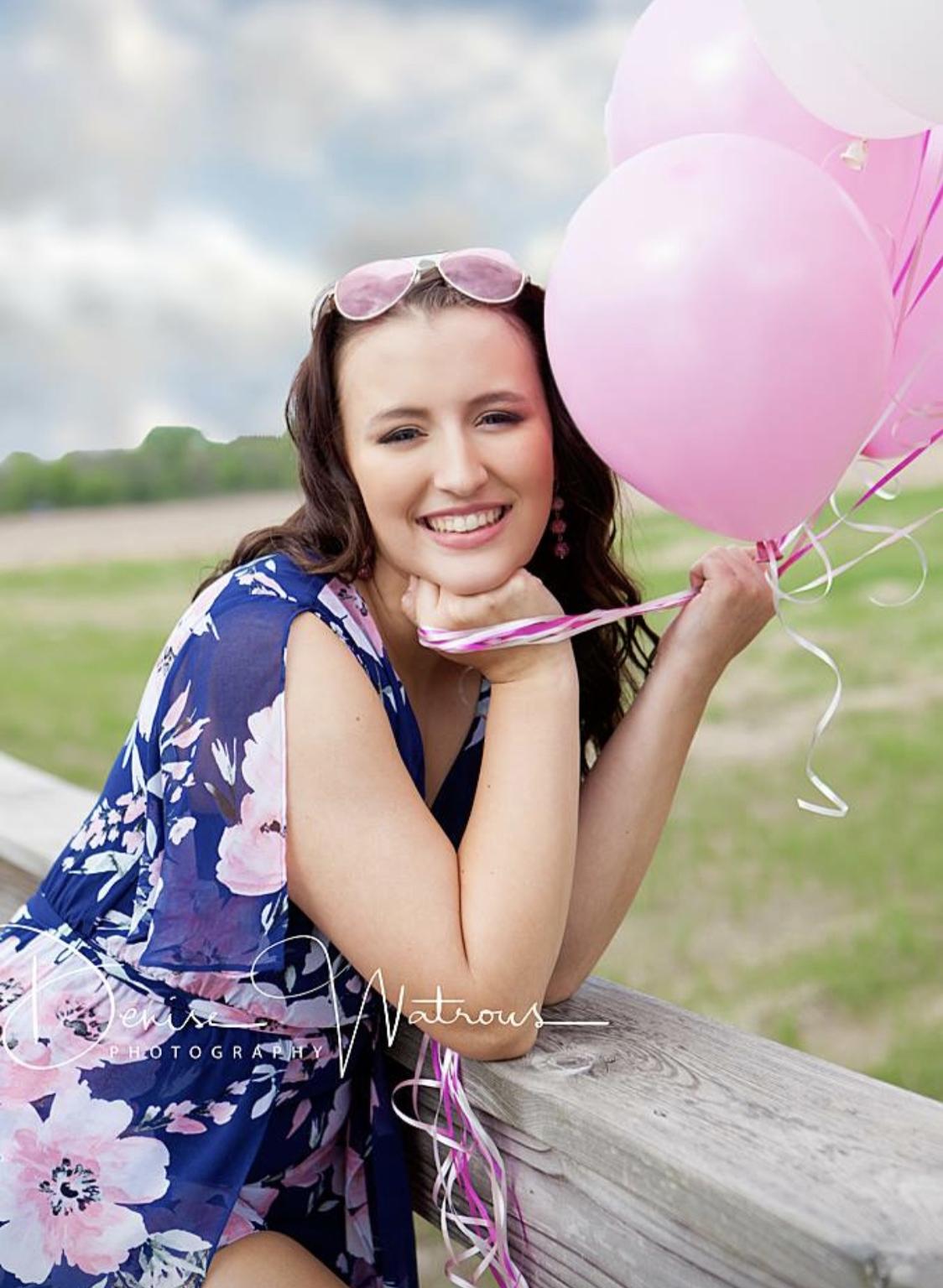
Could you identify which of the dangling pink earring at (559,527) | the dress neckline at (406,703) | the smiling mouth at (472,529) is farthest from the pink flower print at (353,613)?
the dangling pink earring at (559,527)

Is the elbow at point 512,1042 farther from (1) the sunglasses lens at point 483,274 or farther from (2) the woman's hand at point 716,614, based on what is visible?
(1) the sunglasses lens at point 483,274

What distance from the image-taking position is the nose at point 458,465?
4.12ft

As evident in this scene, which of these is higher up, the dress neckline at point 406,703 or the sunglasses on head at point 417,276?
the sunglasses on head at point 417,276

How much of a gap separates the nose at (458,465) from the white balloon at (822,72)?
1.23 feet

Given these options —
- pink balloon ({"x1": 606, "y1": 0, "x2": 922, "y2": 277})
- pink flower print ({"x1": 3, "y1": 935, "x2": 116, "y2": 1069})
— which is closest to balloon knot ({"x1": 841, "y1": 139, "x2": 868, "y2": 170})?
pink balloon ({"x1": 606, "y1": 0, "x2": 922, "y2": 277})

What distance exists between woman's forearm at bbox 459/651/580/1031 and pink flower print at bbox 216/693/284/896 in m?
0.15

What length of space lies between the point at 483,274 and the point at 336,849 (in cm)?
53

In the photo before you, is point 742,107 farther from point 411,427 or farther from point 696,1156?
point 696,1156

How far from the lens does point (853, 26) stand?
3.48ft

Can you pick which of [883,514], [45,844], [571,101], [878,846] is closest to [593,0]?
[571,101]

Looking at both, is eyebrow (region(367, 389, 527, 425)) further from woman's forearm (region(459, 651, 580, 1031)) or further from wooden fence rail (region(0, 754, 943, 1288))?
wooden fence rail (region(0, 754, 943, 1288))

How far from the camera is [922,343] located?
4.06 feet

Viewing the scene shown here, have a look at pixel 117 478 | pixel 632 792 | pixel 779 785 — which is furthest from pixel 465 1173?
pixel 117 478

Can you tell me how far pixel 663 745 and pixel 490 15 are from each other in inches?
617
